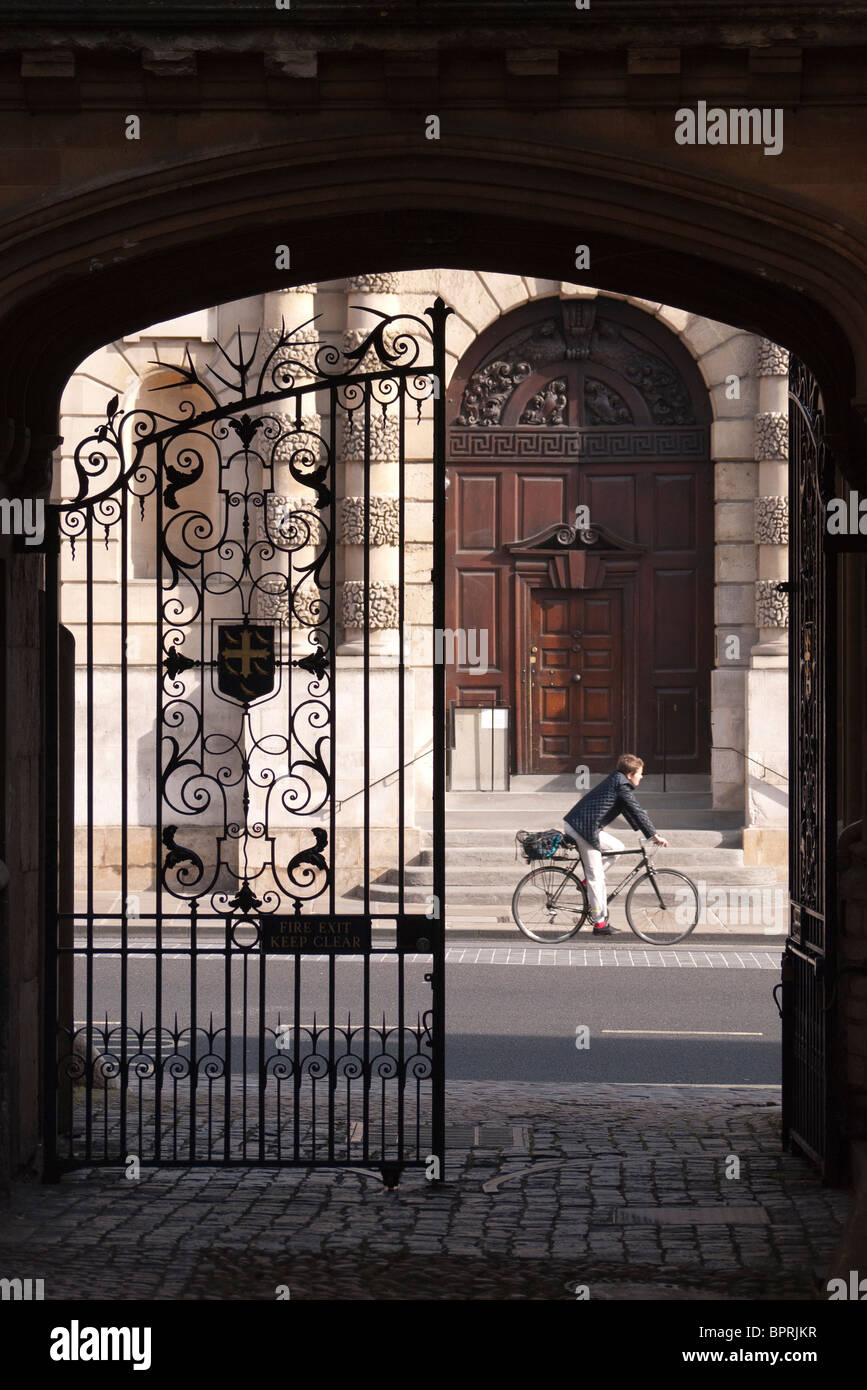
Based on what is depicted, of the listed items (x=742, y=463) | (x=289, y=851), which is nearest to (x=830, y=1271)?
(x=289, y=851)

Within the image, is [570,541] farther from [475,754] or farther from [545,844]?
[545,844]

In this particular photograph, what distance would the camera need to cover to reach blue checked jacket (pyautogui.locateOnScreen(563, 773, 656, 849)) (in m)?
16.2

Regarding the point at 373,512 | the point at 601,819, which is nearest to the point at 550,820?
the point at 601,819

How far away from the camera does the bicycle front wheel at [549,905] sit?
16.6m

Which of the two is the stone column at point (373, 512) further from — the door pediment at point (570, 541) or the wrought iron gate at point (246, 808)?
the door pediment at point (570, 541)

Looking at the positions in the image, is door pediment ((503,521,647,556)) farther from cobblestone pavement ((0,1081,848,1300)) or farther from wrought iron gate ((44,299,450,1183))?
cobblestone pavement ((0,1081,848,1300))

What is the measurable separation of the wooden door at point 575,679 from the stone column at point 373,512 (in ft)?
6.70

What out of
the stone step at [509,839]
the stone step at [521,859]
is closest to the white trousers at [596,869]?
the stone step at [521,859]

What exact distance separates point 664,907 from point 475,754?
Result: 463 centimetres

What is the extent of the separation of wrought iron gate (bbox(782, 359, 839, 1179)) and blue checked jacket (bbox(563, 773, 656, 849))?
724 cm

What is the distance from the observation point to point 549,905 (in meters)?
16.6

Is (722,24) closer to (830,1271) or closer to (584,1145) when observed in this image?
Result: (830,1271)

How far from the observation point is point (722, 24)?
6379 mm

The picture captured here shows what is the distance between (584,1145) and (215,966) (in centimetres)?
742
